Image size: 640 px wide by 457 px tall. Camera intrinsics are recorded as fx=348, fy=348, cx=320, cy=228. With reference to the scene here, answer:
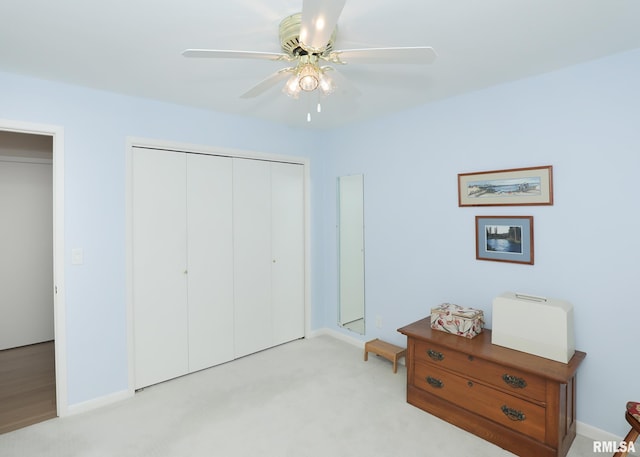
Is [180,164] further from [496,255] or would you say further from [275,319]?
[496,255]

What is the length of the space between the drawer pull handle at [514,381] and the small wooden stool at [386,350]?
111 centimetres

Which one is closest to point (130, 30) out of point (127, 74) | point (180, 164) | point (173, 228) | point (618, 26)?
point (127, 74)

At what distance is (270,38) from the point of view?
187 cm

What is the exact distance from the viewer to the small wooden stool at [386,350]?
10.3 ft

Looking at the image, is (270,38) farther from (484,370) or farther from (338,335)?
(338,335)

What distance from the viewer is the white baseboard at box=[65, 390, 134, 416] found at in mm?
2534

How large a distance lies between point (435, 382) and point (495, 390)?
42 cm

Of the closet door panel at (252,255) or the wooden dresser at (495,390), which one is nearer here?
the wooden dresser at (495,390)

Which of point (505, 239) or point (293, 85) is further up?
point (293, 85)

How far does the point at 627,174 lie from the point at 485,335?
1.34 m

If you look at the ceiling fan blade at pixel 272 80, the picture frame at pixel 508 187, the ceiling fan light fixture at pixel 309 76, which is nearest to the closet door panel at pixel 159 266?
the ceiling fan blade at pixel 272 80

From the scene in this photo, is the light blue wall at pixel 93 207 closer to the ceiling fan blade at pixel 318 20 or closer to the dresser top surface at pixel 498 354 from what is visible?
the ceiling fan blade at pixel 318 20

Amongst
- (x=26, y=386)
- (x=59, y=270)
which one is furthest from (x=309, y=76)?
(x=26, y=386)

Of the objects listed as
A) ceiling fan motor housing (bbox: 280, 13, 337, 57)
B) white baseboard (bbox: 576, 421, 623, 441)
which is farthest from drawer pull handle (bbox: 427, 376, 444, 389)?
ceiling fan motor housing (bbox: 280, 13, 337, 57)
